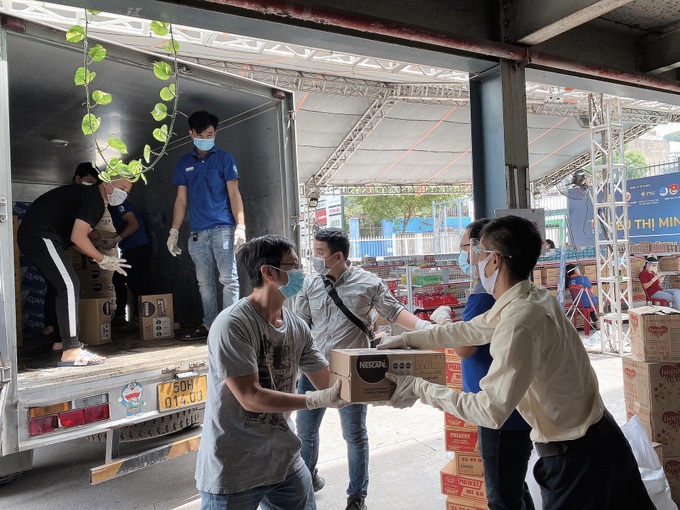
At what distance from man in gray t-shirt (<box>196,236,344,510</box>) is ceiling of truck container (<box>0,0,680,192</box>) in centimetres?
137

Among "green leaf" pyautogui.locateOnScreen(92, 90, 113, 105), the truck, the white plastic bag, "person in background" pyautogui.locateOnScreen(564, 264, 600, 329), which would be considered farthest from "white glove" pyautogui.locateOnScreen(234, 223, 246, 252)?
"person in background" pyautogui.locateOnScreen(564, 264, 600, 329)

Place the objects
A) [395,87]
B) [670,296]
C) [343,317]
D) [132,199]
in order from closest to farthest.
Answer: [343,317], [132,199], [670,296], [395,87]

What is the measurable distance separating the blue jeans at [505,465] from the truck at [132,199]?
193 centimetres

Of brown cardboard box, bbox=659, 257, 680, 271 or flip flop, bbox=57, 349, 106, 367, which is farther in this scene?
brown cardboard box, bbox=659, 257, 680, 271

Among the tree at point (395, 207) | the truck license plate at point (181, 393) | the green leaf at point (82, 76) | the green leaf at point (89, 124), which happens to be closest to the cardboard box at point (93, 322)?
the truck license plate at point (181, 393)

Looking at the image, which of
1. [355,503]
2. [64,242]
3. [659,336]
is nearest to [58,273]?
[64,242]

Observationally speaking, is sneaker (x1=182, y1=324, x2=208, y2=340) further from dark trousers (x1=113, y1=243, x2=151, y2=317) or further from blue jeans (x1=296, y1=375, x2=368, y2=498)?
blue jeans (x1=296, y1=375, x2=368, y2=498)

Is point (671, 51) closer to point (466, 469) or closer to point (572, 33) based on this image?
point (572, 33)

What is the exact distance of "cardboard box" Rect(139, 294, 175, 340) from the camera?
15.9 ft

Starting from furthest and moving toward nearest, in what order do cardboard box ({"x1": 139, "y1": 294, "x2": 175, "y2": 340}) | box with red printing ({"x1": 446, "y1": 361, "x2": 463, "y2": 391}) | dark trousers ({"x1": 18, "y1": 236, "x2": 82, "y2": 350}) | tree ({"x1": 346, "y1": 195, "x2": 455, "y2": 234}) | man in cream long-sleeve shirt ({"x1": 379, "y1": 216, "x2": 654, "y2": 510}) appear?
tree ({"x1": 346, "y1": 195, "x2": 455, "y2": 234}) < cardboard box ({"x1": 139, "y1": 294, "x2": 175, "y2": 340}) < dark trousers ({"x1": 18, "y1": 236, "x2": 82, "y2": 350}) < box with red printing ({"x1": 446, "y1": 361, "x2": 463, "y2": 391}) < man in cream long-sleeve shirt ({"x1": 379, "y1": 216, "x2": 654, "y2": 510})

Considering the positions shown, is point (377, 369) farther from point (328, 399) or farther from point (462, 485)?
point (462, 485)

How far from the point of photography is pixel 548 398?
1911 mm

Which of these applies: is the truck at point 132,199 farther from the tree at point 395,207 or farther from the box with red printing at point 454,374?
the tree at point 395,207

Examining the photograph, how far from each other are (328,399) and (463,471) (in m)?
1.65
